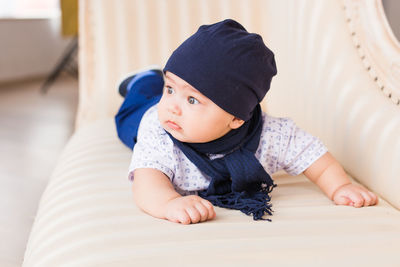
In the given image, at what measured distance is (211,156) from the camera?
49.7 inches

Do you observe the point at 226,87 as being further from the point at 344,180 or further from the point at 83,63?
the point at 83,63

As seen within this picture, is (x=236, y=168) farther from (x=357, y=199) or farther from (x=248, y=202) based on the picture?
(x=357, y=199)

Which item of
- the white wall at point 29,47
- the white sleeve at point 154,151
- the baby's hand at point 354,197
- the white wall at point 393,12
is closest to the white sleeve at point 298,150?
the baby's hand at point 354,197

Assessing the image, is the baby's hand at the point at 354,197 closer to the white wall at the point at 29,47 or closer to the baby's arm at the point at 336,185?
the baby's arm at the point at 336,185

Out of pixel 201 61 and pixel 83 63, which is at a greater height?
pixel 201 61

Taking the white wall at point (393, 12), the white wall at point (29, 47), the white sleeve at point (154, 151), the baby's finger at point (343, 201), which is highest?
the white wall at point (393, 12)

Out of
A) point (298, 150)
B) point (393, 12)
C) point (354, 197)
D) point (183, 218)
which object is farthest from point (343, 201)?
point (393, 12)

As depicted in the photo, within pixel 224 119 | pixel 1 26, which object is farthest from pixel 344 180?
pixel 1 26

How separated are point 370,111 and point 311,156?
0.22m

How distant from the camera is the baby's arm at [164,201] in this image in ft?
3.51

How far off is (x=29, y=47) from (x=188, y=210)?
4408 mm

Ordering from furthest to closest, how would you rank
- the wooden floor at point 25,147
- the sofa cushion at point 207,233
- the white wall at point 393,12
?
the wooden floor at point 25,147 → the white wall at point 393,12 → the sofa cushion at point 207,233

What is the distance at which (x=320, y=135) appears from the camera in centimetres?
163

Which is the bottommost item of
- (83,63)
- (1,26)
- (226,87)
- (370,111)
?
(1,26)
